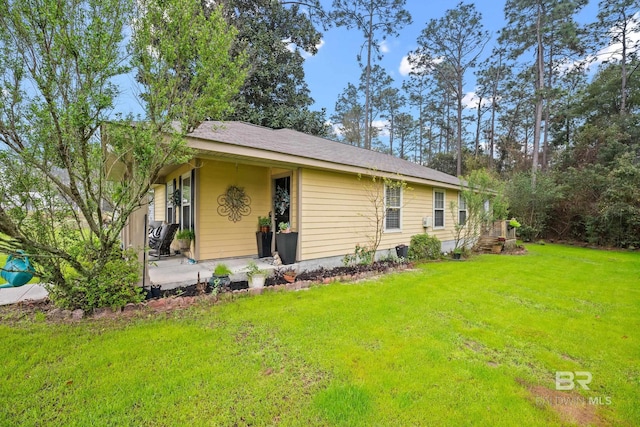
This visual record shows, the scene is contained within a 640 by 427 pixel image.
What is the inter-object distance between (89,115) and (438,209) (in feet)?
30.5

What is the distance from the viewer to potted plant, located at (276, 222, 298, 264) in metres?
5.45

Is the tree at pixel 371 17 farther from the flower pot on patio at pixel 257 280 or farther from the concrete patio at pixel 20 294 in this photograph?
the concrete patio at pixel 20 294

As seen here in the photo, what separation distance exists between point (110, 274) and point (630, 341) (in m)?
5.99

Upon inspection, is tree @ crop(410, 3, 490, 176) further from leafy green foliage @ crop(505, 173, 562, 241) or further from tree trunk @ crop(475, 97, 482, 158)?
leafy green foliage @ crop(505, 173, 562, 241)

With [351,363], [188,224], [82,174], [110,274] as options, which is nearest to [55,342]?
[110,274]

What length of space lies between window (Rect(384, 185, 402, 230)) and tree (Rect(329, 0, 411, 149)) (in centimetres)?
1265

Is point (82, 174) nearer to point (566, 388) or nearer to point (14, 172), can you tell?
point (14, 172)

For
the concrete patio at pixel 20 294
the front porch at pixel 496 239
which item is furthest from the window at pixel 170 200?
the front porch at pixel 496 239

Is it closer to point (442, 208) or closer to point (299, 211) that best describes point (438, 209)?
point (442, 208)

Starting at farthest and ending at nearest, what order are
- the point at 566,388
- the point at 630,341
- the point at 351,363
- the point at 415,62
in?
the point at 415,62 < the point at 630,341 < the point at 351,363 < the point at 566,388

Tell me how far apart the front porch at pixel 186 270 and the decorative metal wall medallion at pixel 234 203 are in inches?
38.7

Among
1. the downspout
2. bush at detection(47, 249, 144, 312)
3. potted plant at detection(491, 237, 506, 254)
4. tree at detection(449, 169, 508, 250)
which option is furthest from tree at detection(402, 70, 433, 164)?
bush at detection(47, 249, 144, 312)

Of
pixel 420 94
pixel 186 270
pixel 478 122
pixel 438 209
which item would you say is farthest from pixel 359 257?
pixel 478 122

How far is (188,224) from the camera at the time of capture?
6.22 meters
